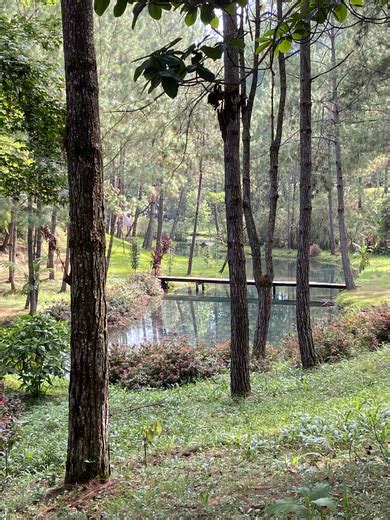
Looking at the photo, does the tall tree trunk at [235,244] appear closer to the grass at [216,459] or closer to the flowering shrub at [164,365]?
the grass at [216,459]

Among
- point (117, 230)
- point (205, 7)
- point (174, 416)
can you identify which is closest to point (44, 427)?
point (174, 416)

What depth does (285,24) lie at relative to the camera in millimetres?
2094

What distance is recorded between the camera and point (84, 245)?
125 inches

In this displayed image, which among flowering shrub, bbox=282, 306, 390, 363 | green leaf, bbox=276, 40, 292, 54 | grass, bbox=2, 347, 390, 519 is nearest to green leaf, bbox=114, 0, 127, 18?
green leaf, bbox=276, 40, 292, 54

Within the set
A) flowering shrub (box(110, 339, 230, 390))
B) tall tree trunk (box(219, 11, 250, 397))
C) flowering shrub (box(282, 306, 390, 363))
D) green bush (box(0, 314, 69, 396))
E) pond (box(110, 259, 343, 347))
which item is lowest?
pond (box(110, 259, 343, 347))

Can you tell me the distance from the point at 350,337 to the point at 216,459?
6.49 meters

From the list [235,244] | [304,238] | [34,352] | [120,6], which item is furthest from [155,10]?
[304,238]

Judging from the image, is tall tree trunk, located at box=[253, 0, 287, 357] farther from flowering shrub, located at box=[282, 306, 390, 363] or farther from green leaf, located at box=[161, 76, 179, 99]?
Answer: green leaf, located at box=[161, 76, 179, 99]

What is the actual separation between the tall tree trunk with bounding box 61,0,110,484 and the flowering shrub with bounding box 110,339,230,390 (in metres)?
5.24

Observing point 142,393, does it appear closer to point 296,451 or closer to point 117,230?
point 296,451

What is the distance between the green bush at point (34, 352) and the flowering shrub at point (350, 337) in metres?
4.39

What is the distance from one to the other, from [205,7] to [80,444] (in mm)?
2686

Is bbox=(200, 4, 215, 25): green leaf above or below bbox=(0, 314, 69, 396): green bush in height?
above

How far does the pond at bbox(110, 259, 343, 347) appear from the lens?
14.0 metres
